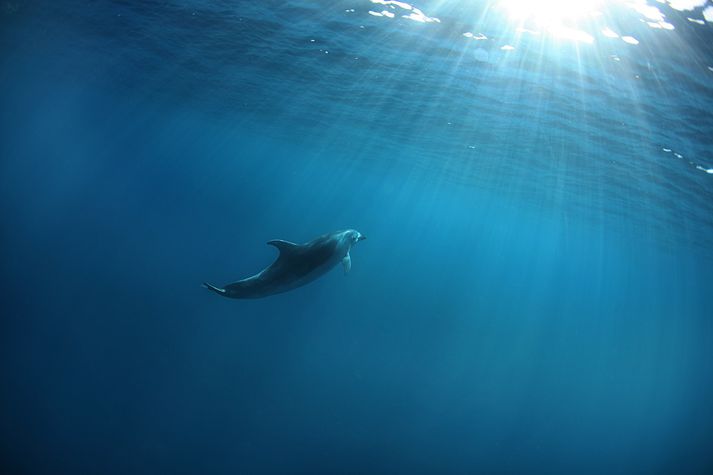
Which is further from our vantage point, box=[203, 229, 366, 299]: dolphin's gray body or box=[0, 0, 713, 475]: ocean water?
box=[0, 0, 713, 475]: ocean water

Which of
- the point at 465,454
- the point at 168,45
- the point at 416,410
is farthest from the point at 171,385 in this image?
the point at 168,45

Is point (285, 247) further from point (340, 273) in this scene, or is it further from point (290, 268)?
point (340, 273)

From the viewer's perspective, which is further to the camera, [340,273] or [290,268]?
[340,273]

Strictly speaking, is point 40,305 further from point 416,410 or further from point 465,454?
point 465,454

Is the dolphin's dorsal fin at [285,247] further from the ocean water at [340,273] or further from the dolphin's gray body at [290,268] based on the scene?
the ocean water at [340,273]

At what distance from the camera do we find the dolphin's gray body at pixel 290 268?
5.26 metres

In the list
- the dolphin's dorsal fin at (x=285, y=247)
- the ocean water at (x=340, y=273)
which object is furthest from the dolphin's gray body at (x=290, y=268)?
the ocean water at (x=340, y=273)

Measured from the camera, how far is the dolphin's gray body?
5262 millimetres

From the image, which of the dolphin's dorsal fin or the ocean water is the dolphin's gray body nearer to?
the dolphin's dorsal fin

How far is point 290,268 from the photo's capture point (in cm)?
546

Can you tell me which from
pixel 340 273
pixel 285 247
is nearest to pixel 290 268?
pixel 285 247

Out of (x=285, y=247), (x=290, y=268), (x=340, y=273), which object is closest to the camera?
(x=290, y=268)

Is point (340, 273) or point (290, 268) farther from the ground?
point (290, 268)

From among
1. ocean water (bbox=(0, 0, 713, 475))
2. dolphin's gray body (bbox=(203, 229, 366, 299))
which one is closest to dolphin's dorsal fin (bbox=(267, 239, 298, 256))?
dolphin's gray body (bbox=(203, 229, 366, 299))
